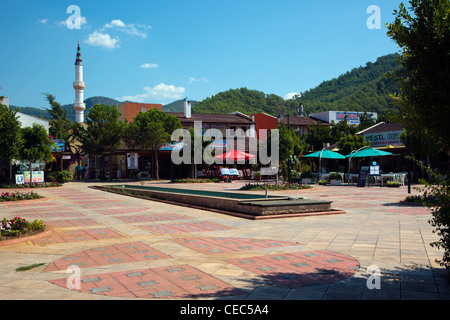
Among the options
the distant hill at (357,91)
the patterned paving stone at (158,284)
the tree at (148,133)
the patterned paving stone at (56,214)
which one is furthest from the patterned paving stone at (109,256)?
the distant hill at (357,91)

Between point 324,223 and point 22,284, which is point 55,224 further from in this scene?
point 324,223

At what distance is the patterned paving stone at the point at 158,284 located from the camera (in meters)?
4.45

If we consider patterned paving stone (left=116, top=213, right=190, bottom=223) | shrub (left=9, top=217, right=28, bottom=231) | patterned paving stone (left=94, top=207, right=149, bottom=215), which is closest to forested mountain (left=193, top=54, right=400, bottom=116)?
patterned paving stone (left=94, top=207, right=149, bottom=215)

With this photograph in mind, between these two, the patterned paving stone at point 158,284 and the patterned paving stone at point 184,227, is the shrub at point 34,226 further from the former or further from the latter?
the patterned paving stone at point 158,284

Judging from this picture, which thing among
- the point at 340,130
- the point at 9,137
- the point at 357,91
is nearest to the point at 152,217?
the point at 9,137

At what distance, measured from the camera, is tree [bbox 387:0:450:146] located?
4.13 meters

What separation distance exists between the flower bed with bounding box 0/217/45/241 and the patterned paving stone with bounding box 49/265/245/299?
370 centimetres

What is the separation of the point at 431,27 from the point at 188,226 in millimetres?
7141

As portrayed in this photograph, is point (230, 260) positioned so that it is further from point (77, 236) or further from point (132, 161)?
point (132, 161)

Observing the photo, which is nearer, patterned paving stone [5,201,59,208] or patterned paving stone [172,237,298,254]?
patterned paving stone [172,237,298,254]

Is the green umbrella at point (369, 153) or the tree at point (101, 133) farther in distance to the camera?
the tree at point (101, 133)

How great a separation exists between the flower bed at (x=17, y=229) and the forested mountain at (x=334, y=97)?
79.9 m

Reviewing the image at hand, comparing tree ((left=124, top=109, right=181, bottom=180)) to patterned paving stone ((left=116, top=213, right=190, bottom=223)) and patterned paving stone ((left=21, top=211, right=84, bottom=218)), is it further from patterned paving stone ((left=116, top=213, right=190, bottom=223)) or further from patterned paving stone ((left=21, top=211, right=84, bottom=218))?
patterned paving stone ((left=116, top=213, right=190, bottom=223))

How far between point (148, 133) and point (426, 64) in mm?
33268
